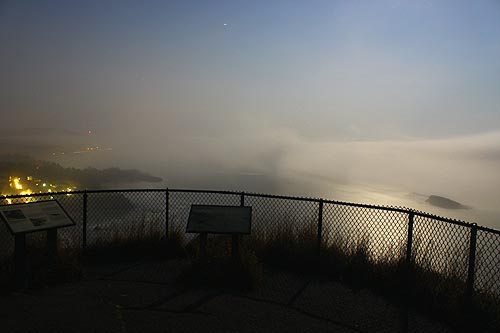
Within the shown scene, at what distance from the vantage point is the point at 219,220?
6629mm

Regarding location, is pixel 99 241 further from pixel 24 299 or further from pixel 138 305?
pixel 138 305

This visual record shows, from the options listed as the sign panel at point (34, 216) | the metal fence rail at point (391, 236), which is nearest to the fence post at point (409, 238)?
the metal fence rail at point (391, 236)

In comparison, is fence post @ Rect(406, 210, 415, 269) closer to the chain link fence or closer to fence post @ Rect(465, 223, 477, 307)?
the chain link fence

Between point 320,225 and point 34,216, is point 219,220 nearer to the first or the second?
point 320,225

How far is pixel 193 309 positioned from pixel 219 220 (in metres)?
1.92

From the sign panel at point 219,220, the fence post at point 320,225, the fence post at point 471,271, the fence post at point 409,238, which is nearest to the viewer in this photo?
the fence post at point 471,271

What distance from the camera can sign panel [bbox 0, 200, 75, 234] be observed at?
5.54 metres

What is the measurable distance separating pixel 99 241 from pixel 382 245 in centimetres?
641

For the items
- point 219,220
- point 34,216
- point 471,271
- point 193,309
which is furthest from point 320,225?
point 34,216

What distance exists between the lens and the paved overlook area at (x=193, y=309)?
4527 millimetres

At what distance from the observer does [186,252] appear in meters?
7.91

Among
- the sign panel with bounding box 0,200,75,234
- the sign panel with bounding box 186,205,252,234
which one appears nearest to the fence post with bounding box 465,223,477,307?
the sign panel with bounding box 186,205,252,234

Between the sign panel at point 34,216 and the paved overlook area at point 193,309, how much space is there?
1045mm

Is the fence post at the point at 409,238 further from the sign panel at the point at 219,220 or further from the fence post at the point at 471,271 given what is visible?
the sign panel at the point at 219,220
